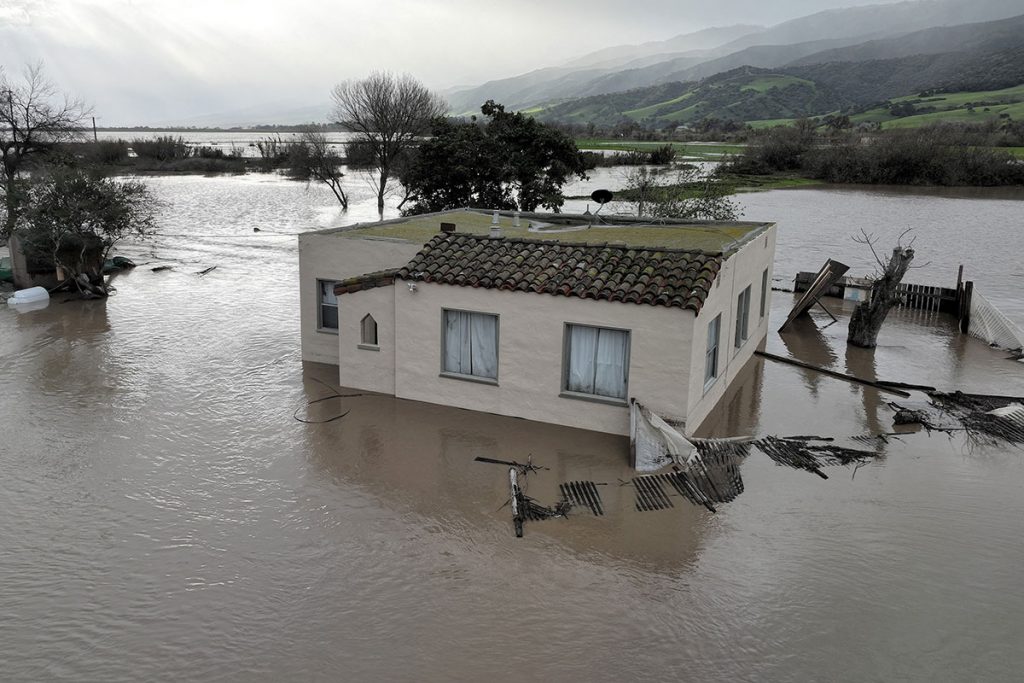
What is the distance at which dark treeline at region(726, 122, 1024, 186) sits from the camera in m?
68.1

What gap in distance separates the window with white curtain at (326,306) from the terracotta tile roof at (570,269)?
129 inches

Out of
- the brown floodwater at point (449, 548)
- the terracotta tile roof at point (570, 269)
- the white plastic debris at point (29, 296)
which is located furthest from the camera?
the white plastic debris at point (29, 296)

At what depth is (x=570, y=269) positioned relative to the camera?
14.0 metres

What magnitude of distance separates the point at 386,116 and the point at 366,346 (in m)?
42.3

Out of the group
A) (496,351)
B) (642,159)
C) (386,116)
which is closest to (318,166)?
(386,116)

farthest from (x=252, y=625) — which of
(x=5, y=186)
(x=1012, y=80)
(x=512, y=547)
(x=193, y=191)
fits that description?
(x=1012, y=80)

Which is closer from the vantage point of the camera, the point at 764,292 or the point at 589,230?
the point at 589,230

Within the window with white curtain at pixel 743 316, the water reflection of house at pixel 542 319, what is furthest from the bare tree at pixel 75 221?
the window with white curtain at pixel 743 316

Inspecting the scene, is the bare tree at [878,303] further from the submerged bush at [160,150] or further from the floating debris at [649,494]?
the submerged bush at [160,150]

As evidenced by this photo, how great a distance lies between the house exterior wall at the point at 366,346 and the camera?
1516 centimetres

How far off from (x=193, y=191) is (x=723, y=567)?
66337mm

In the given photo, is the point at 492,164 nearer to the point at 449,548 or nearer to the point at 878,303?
the point at 878,303

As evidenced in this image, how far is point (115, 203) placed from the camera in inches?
1032

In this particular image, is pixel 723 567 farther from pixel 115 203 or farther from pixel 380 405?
pixel 115 203
